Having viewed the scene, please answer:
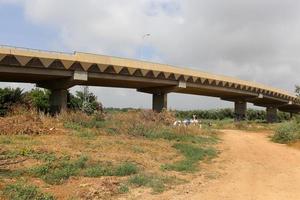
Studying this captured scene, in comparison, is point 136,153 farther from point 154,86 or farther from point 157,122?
point 154,86

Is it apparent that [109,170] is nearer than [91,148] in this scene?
Yes

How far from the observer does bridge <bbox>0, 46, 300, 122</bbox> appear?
32688 mm

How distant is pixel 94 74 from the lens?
3828 cm

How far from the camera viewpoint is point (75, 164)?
1216 centimetres

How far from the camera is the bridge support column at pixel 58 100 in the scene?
131 feet

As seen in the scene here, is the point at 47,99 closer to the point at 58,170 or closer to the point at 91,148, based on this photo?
the point at 91,148

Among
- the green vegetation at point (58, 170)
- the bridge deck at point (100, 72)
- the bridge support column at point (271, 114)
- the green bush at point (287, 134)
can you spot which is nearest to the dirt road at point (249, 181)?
the green vegetation at point (58, 170)

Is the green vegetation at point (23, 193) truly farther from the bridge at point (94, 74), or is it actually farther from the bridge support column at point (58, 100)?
the bridge support column at point (58, 100)

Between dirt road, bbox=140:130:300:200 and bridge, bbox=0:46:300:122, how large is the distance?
18.9 m

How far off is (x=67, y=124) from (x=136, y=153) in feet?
21.8

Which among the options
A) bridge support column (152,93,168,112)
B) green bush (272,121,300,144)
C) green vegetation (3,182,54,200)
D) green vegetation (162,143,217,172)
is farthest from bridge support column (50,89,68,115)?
green vegetation (3,182,54,200)

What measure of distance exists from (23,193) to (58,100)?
31822mm

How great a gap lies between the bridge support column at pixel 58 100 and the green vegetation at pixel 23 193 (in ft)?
100

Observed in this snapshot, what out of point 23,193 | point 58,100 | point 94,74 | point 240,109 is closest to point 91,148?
point 23,193
